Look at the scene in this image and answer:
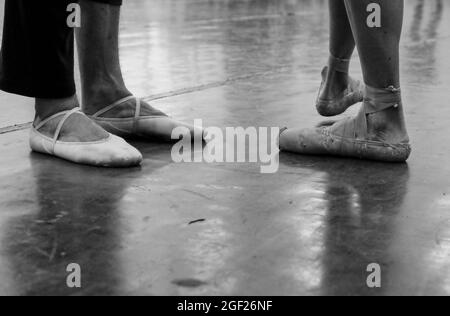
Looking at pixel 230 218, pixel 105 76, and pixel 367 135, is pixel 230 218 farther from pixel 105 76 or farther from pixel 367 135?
pixel 105 76

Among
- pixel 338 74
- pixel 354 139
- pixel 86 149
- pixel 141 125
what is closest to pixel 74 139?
pixel 86 149

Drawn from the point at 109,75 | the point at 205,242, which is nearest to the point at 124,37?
the point at 109,75

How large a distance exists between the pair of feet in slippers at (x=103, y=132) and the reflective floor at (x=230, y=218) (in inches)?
1.6

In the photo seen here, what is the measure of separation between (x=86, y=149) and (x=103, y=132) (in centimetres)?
8

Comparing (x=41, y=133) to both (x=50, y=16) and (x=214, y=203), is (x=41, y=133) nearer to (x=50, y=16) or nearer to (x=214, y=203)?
(x=50, y=16)

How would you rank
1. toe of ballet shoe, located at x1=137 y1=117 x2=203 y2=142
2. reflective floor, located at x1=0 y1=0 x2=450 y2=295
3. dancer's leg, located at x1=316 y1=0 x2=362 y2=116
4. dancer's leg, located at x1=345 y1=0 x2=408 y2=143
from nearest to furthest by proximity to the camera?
reflective floor, located at x1=0 y1=0 x2=450 y2=295 → dancer's leg, located at x1=345 y1=0 x2=408 y2=143 → toe of ballet shoe, located at x1=137 y1=117 x2=203 y2=142 → dancer's leg, located at x1=316 y1=0 x2=362 y2=116

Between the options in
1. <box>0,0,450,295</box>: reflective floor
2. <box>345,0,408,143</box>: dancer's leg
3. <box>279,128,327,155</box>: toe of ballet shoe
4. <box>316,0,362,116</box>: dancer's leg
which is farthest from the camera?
<box>316,0,362,116</box>: dancer's leg

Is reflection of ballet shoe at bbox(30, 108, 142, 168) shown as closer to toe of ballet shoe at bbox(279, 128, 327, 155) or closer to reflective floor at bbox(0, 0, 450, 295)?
reflective floor at bbox(0, 0, 450, 295)

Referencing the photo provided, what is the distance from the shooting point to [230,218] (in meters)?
1.27

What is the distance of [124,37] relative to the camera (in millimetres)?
4359

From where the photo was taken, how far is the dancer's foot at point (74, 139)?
1.62m

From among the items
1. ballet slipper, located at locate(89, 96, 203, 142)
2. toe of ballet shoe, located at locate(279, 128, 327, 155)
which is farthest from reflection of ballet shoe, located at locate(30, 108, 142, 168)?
toe of ballet shoe, located at locate(279, 128, 327, 155)

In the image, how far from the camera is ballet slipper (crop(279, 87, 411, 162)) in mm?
1659
